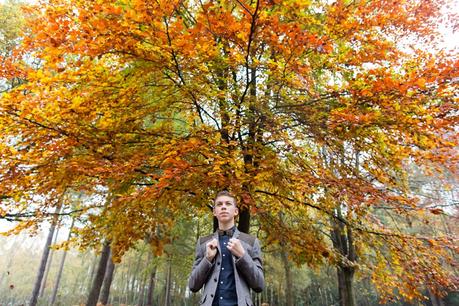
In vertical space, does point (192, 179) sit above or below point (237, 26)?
below

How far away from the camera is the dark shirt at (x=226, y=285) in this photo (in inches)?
93.4

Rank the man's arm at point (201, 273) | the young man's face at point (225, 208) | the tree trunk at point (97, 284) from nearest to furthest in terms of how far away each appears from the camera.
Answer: the man's arm at point (201, 273)
the young man's face at point (225, 208)
the tree trunk at point (97, 284)

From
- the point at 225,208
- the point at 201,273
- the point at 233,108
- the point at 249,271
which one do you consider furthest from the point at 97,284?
the point at 249,271

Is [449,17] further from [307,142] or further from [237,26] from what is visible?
[237,26]

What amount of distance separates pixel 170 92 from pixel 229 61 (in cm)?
119

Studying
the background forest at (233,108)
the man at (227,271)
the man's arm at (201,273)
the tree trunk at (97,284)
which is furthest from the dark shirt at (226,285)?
the tree trunk at (97,284)

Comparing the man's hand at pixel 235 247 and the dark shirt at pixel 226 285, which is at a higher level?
the man's hand at pixel 235 247

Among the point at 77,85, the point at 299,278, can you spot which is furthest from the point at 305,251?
the point at 299,278

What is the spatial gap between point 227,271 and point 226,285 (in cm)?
11

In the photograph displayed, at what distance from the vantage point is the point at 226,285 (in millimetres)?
2432

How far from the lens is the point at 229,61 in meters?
4.22

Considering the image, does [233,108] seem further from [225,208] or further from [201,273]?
[201,273]

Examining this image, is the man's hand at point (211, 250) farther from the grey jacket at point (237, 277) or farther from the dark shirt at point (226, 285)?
the dark shirt at point (226, 285)

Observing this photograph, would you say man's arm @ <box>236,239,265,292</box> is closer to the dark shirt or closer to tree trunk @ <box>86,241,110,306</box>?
the dark shirt
